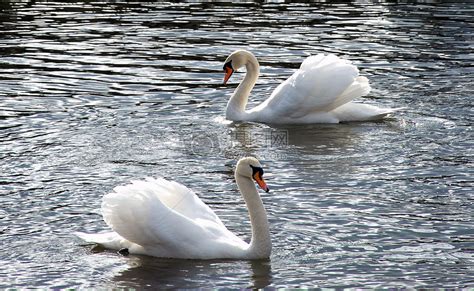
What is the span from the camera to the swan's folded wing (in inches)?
408

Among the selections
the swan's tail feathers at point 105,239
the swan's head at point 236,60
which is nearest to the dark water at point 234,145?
the swan's tail feathers at point 105,239

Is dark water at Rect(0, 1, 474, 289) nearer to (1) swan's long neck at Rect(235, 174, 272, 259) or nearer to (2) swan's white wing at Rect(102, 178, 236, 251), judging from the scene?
(1) swan's long neck at Rect(235, 174, 272, 259)

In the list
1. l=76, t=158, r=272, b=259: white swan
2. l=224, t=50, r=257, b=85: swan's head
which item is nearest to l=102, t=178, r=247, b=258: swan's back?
Result: l=76, t=158, r=272, b=259: white swan

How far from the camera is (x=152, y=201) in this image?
1040cm

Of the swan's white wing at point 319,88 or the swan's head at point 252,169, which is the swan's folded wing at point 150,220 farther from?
the swan's white wing at point 319,88

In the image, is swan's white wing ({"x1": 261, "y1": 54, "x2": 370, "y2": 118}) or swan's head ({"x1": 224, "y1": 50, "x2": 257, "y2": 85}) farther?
swan's head ({"x1": 224, "y1": 50, "x2": 257, "y2": 85})

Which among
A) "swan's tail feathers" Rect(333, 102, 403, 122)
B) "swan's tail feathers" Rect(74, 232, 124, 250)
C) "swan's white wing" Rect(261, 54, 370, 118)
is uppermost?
"swan's white wing" Rect(261, 54, 370, 118)

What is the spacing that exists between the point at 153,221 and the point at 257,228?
953 millimetres

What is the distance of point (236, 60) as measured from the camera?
1728cm

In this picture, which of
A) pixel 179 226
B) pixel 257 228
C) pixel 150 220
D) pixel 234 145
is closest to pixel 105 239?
pixel 150 220

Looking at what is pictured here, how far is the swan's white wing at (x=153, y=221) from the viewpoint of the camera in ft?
34.0

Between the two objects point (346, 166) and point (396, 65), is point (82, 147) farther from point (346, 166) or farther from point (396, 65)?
point (396, 65)

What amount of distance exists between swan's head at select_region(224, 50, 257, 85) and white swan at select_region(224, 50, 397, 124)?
0.87 m

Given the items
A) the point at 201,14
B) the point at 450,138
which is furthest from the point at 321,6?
the point at 450,138
